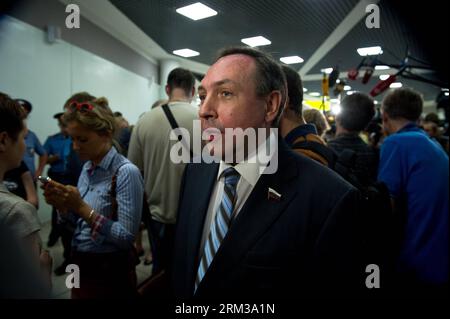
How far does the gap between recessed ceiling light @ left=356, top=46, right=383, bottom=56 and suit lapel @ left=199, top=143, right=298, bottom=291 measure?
0.66 meters

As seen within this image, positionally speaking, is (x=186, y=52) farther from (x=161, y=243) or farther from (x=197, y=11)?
(x=161, y=243)

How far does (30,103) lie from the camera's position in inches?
36.0

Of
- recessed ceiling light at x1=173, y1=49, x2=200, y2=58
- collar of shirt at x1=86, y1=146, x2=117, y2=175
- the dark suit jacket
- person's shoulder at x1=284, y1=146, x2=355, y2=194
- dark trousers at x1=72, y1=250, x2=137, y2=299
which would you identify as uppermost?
recessed ceiling light at x1=173, y1=49, x2=200, y2=58

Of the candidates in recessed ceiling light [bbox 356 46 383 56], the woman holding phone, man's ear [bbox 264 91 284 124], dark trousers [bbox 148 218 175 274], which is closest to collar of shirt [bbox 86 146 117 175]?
the woman holding phone

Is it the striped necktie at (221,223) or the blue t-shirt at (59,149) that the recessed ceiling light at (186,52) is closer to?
the striped necktie at (221,223)

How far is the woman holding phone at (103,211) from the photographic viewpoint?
107cm

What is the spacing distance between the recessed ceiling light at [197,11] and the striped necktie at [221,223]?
49 cm

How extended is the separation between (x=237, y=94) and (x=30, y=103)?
743 mm

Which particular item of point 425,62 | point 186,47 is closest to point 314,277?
point 186,47

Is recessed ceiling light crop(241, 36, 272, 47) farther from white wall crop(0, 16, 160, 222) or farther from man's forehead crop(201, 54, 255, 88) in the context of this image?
white wall crop(0, 16, 160, 222)

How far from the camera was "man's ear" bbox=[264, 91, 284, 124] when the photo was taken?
2.67 ft

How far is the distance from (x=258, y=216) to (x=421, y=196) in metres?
1.10

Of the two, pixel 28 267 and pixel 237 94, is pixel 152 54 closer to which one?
pixel 237 94

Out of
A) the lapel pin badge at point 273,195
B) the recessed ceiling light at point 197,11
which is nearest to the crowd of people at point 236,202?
the lapel pin badge at point 273,195
